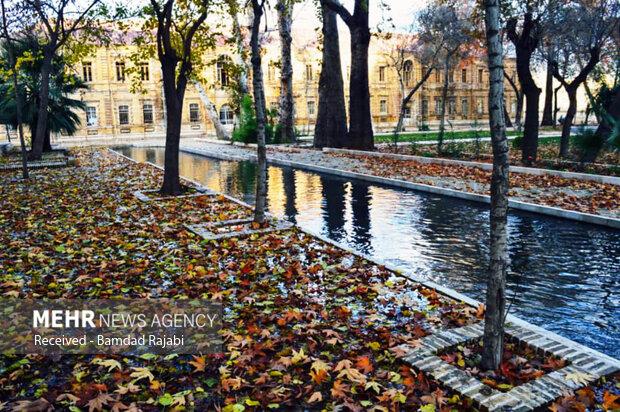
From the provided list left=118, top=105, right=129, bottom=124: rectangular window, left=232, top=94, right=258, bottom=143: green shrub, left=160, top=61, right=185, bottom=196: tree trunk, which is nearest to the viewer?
left=160, top=61, right=185, bottom=196: tree trunk

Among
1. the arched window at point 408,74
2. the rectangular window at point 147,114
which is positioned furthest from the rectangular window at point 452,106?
the rectangular window at point 147,114

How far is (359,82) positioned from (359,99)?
2.47 feet

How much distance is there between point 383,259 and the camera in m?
7.64

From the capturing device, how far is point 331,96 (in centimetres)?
2588

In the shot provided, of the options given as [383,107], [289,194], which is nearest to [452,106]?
[383,107]

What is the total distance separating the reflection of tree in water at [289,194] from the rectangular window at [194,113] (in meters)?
38.3

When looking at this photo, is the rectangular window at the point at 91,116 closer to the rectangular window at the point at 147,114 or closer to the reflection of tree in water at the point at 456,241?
the rectangular window at the point at 147,114

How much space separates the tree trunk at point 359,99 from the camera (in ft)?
78.5

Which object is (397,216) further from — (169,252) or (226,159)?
(226,159)

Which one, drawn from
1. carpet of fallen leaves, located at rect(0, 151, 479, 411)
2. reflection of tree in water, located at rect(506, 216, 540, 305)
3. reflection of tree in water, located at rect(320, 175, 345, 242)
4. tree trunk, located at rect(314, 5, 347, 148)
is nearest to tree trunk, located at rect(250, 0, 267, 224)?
carpet of fallen leaves, located at rect(0, 151, 479, 411)

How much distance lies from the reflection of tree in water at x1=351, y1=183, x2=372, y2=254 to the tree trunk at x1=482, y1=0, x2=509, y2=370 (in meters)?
3.90

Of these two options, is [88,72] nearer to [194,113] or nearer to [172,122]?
[194,113]

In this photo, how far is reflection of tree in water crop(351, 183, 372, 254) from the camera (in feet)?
28.3

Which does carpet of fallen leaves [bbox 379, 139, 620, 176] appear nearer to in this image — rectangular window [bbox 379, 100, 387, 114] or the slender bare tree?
the slender bare tree
